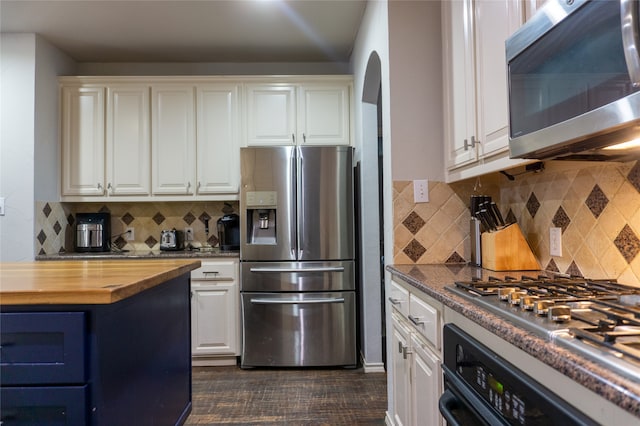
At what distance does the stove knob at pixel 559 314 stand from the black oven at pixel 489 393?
0.14 metres

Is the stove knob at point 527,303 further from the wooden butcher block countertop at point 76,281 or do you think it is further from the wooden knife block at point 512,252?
the wooden butcher block countertop at point 76,281

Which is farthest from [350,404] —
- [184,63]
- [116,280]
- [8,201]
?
[184,63]

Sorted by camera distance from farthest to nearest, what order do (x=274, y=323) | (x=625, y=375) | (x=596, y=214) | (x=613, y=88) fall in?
(x=274, y=323) < (x=596, y=214) < (x=613, y=88) < (x=625, y=375)

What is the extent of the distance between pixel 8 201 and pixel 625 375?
3.85 metres

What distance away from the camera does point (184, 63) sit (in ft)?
12.8

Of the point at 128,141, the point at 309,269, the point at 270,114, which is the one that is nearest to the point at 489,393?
the point at 309,269

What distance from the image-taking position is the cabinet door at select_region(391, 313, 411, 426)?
1.76 metres

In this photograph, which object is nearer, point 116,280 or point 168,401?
point 116,280

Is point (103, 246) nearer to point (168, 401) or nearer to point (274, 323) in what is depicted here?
point (274, 323)

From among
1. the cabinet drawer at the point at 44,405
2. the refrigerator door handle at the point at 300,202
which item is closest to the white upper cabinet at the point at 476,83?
the refrigerator door handle at the point at 300,202

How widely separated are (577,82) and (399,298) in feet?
3.83

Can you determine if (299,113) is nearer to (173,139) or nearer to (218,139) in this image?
(218,139)

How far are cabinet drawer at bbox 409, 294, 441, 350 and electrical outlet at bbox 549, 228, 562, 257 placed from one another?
23.7 inches

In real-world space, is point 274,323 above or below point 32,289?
below
